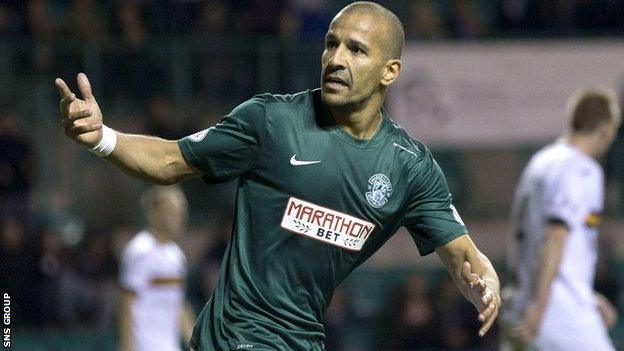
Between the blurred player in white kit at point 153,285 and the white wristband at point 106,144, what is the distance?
5.47m

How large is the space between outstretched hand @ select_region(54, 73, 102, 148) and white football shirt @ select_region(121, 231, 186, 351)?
5.75 metres

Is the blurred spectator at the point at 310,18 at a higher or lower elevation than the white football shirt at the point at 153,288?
higher

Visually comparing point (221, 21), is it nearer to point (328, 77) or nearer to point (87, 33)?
point (87, 33)

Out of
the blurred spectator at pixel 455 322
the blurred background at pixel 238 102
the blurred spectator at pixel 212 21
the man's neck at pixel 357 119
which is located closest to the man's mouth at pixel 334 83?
the man's neck at pixel 357 119

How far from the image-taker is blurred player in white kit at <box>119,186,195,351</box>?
9625mm

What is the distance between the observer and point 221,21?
12406mm

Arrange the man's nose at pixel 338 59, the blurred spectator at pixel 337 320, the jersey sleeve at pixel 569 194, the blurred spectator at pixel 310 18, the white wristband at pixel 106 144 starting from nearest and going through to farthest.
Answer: the white wristband at pixel 106 144
the man's nose at pixel 338 59
the jersey sleeve at pixel 569 194
the blurred spectator at pixel 337 320
the blurred spectator at pixel 310 18

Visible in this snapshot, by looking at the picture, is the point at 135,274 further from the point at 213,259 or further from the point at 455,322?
the point at 455,322

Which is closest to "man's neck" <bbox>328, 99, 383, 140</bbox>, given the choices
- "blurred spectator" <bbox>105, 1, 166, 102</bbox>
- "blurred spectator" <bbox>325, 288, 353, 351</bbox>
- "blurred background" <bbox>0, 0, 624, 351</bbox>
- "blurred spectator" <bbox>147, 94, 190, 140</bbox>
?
"blurred spectator" <bbox>325, 288, 353, 351</bbox>

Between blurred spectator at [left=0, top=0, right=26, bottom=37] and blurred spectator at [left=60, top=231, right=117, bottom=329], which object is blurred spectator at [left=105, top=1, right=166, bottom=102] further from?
blurred spectator at [left=60, top=231, right=117, bottom=329]

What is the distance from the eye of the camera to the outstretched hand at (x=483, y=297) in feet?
14.0

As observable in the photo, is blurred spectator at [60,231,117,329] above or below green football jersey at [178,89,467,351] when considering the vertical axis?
below

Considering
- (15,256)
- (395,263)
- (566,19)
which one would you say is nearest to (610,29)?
(566,19)

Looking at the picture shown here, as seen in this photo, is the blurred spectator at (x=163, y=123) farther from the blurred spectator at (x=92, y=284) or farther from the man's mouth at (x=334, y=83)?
the man's mouth at (x=334, y=83)
